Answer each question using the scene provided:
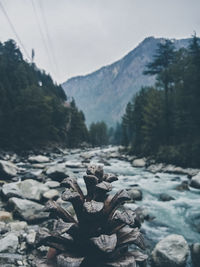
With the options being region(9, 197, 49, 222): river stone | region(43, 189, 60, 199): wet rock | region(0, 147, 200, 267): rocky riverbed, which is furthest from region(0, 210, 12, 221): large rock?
region(43, 189, 60, 199): wet rock

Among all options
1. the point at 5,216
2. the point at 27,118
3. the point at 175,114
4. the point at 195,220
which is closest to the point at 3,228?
the point at 5,216

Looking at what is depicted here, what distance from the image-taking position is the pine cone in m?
1.45

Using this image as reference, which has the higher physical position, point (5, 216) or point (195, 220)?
point (5, 216)

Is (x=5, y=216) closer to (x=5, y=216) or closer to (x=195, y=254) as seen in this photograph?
(x=5, y=216)

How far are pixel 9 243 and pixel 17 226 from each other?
101 centimetres

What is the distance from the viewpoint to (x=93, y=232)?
1.63 metres

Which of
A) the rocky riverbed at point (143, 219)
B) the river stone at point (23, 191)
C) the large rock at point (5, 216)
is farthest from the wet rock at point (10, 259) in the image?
the river stone at point (23, 191)

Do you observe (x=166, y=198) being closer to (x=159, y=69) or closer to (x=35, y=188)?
(x=35, y=188)

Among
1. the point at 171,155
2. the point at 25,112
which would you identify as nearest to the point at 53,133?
the point at 25,112

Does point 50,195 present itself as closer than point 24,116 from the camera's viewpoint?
Yes

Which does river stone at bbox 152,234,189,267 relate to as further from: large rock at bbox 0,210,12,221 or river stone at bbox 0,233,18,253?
large rock at bbox 0,210,12,221

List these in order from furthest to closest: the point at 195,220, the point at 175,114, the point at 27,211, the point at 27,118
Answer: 1. the point at 27,118
2. the point at 175,114
3. the point at 195,220
4. the point at 27,211

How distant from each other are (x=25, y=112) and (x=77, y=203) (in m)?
43.6

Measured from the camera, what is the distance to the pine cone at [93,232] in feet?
4.77
